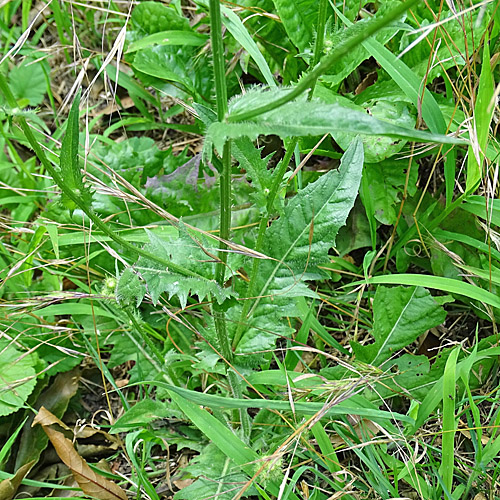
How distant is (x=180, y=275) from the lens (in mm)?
1567

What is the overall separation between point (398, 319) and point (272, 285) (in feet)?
1.76

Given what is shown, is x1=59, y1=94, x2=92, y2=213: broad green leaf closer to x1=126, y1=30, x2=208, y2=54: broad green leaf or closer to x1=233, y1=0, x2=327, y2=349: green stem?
x1=233, y1=0, x2=327, y2=349: green stem

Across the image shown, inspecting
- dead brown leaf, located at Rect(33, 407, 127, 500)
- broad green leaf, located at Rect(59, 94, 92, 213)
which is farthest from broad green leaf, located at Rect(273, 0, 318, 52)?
dead brown leaf, located at Rect(33, 407, 127, 500)

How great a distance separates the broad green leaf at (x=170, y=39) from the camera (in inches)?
97.2

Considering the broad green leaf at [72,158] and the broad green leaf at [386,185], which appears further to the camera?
the broad green leaf at [386,185]

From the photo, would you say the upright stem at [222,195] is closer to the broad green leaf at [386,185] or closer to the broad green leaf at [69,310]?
the broad green leaf at [69,310]

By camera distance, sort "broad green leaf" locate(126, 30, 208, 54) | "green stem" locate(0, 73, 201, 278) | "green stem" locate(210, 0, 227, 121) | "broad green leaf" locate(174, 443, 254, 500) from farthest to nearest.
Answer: "broad green leaf" locate(126, 30, 208, 54)
"broad green leaf" locate(174, 443, 254, 500)
"green stem" locate(0, 73, 201, 278)
"green stem" locate(210, 0, 227, 121)

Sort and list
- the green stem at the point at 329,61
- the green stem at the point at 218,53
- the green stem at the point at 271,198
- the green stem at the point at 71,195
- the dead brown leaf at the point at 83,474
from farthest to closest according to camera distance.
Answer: the dead brown leaf at the point at 83,474, the green stem at the point at 271,198, the green stem at the point at 71,195, the green stem at the point at 218,53, the green stem at the point at 329,61

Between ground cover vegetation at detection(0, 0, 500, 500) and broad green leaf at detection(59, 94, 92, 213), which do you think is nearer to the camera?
broad green leaf at detection(59, 94, 92, 213)

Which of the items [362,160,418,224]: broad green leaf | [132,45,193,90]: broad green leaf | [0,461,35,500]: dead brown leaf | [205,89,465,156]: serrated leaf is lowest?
Answer: [0,461,35,500]: dead brown leaf

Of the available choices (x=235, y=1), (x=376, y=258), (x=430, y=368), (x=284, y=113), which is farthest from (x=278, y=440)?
(x=235, y=1)

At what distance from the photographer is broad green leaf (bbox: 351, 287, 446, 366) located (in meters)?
2.01

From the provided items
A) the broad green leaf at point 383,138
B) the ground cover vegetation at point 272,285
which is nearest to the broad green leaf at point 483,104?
the ground cover vegetation at point 272,285

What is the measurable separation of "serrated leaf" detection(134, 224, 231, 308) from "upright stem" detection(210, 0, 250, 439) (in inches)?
2.7
